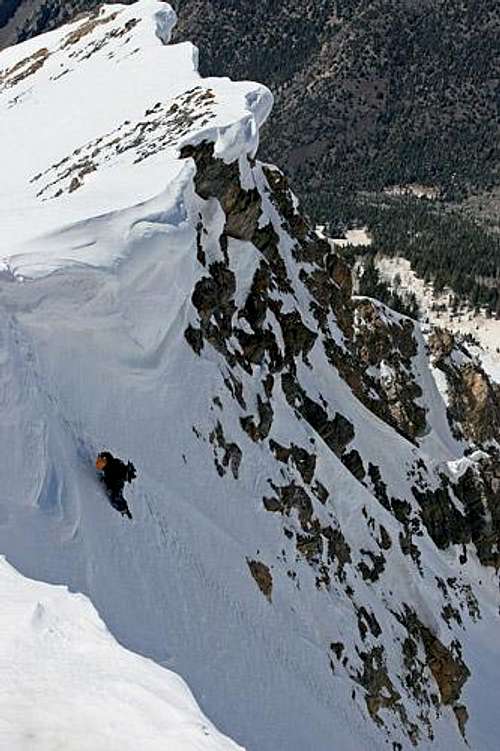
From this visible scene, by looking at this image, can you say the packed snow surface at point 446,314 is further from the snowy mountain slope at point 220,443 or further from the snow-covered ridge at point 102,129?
the snowy mountain slope at point 220,443

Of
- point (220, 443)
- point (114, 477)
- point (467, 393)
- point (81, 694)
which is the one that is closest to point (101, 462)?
point (114, 477)

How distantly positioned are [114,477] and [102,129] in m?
18.4

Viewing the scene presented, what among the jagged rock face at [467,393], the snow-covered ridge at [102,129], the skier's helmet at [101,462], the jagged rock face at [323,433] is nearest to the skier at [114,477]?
the skier's helmet at [101,462]

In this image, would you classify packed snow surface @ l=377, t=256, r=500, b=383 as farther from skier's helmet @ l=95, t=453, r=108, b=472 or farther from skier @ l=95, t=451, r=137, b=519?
skier's helmet @ l=95, t=453, r=108, b=472

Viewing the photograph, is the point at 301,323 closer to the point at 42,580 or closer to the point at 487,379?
the point at 42,580

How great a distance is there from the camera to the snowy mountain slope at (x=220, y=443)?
56.6 feet

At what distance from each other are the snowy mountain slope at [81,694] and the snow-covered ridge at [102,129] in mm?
8361

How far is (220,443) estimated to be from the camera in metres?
24.1

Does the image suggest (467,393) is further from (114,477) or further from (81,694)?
(81,694)

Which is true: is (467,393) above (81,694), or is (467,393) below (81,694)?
below

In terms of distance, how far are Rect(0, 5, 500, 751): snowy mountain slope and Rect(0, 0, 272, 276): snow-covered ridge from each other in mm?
115

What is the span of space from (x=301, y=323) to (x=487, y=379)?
27.7 m

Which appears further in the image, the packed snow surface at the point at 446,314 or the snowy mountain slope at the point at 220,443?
the packed snow surface at the point at 446,314

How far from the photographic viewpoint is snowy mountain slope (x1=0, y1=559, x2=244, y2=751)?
29.6 ft
